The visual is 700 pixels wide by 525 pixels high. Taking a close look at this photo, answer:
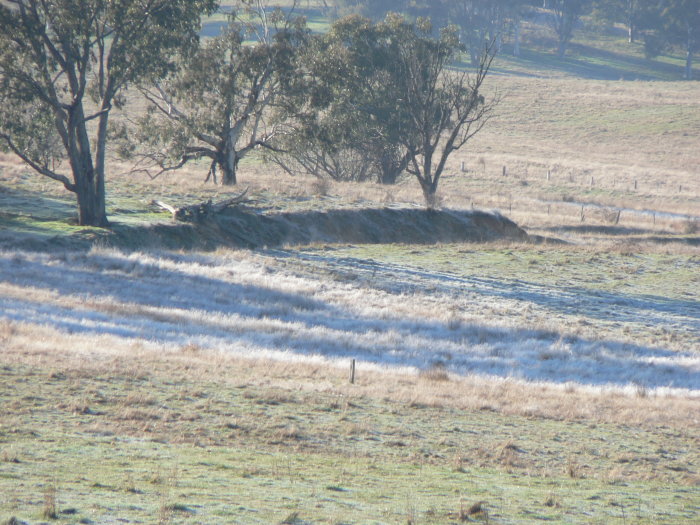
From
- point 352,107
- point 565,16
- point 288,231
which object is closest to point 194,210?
point 288,231

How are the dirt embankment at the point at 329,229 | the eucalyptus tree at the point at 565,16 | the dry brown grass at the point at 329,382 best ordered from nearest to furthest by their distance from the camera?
the dry brown grass at the point at 329,382 < the dirt embankment at the point at 329,229 < the eucalyptus tree at the point at 565,16

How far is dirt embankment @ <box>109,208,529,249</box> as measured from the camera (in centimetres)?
3000

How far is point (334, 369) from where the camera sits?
615 inches

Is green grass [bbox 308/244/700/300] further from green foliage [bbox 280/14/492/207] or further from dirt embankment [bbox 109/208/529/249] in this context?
green foliage [bbox 280/14/492/207]

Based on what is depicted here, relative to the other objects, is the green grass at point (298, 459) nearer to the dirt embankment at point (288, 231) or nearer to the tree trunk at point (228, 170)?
the dirt embankment at point (288, 231)

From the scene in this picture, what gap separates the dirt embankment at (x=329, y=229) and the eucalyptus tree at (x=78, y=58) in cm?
241

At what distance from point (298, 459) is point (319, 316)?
11986mm

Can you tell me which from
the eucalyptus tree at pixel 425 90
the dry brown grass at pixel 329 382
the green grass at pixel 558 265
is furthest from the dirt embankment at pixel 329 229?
the dry brown grass at pixel 329 382

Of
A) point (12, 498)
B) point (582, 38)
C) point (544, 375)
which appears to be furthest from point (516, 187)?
point (582, 38)

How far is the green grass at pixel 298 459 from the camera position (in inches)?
289

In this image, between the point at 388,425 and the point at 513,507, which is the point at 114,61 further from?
the point at 513,507

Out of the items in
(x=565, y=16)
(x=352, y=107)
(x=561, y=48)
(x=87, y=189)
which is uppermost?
(x=565, y=16)

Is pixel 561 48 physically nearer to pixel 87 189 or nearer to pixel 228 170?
pixel 228 170

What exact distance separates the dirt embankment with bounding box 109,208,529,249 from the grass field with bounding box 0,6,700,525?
0.75 ft
